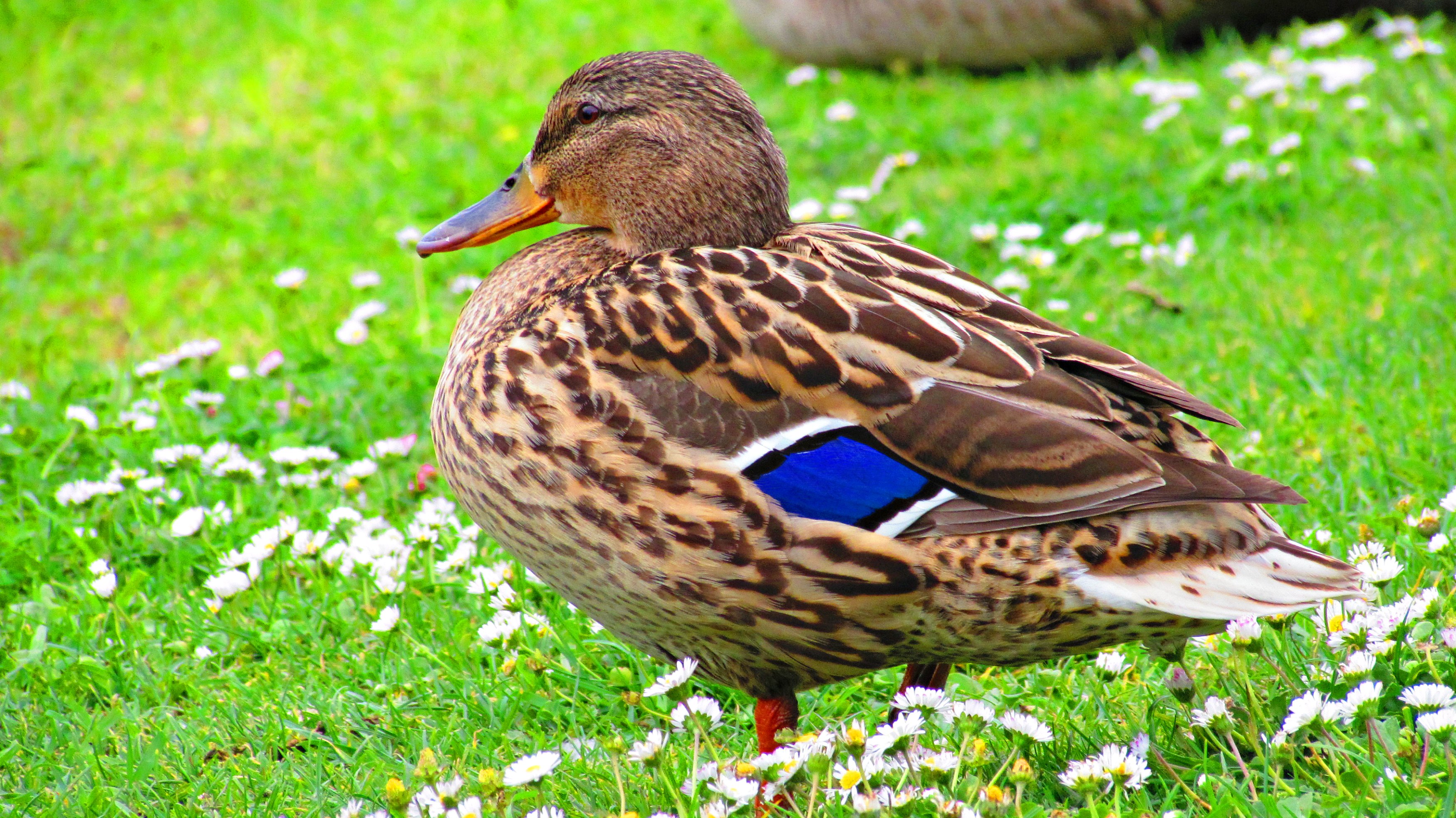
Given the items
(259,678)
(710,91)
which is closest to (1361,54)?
(710,91)

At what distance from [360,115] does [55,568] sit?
4540mm

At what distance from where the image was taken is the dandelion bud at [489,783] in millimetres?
2309

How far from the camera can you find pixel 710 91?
10.5 feet

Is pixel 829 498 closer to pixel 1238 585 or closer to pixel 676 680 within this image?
pixel 676 680

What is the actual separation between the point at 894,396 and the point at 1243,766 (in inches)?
34.5

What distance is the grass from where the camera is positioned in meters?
2.92

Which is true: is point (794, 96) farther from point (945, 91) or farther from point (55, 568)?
point (55, 568)

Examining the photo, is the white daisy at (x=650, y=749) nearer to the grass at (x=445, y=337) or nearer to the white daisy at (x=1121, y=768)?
the grass at (x=445, y=337)

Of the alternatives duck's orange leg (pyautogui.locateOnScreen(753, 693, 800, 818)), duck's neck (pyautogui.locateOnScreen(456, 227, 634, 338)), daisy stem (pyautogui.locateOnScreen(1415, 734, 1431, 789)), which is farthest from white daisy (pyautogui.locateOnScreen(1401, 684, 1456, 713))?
duck's neck (pyautogui.locateOnScreen(456, 227, 634, 338))

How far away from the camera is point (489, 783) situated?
2309 millimetres

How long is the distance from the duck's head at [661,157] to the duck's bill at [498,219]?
0.09ft

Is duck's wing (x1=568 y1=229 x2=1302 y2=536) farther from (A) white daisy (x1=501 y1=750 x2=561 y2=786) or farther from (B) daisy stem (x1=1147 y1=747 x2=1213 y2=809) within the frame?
(A) white daisy (x1=501 y1=750 x2=561 y2=786)

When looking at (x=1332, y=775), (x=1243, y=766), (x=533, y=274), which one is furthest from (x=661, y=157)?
(x=1332, y=775)

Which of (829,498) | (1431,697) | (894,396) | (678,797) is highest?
(894,396)
